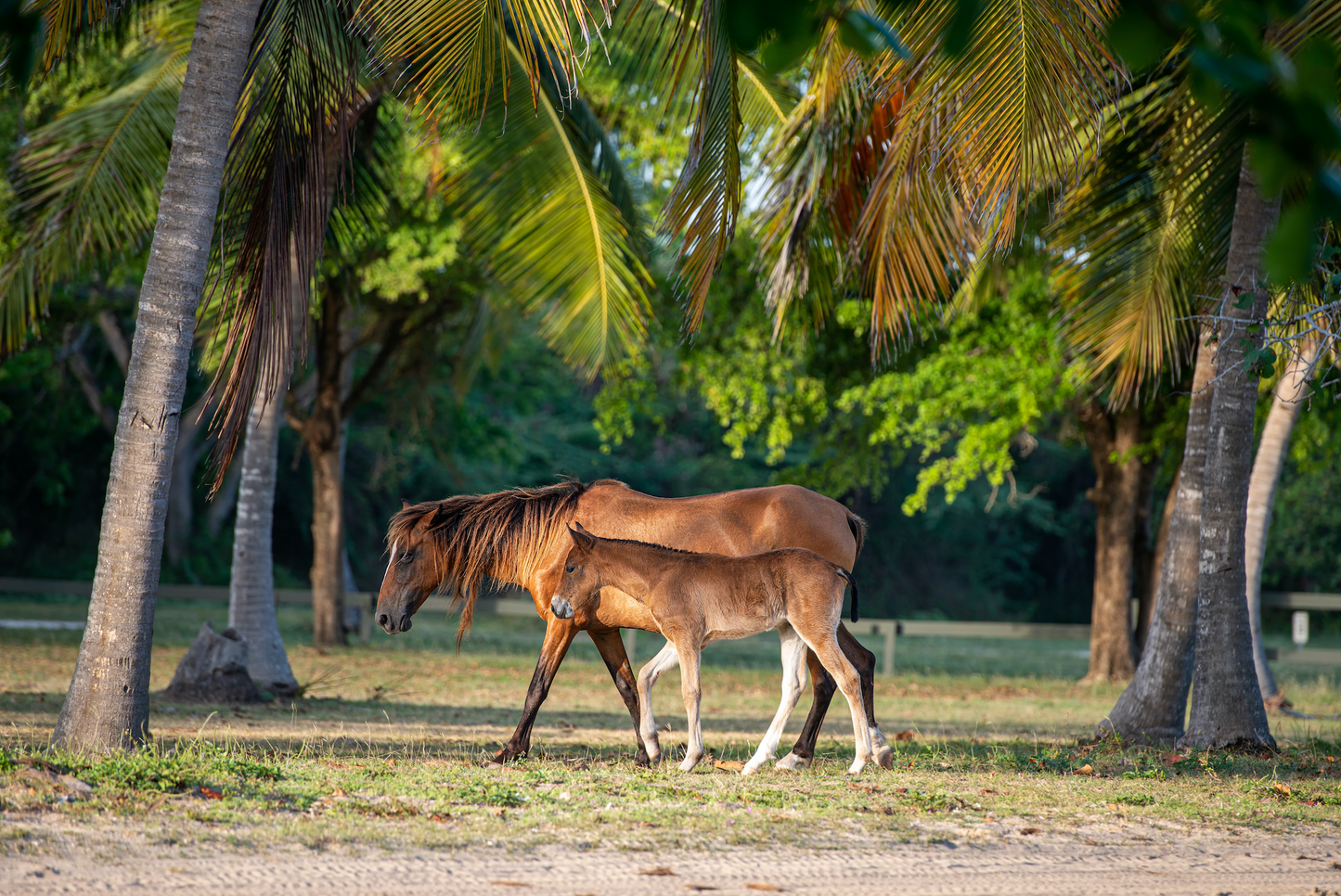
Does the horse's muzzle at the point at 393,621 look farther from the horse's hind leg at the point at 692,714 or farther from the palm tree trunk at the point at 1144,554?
the palm tree trunk at the point at 1144,554

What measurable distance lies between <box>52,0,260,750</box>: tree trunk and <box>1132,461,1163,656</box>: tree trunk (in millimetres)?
14547

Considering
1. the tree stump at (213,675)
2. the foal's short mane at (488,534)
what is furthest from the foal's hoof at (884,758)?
the tree stump at (213,675)

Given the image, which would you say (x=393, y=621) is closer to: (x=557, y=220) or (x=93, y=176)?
(x=557, y=220)

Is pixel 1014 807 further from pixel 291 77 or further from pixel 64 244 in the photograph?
pixel 64 244

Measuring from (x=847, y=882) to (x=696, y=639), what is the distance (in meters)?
2.46

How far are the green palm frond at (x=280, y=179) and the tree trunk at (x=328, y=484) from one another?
9633 mm

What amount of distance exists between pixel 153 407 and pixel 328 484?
11905 mm

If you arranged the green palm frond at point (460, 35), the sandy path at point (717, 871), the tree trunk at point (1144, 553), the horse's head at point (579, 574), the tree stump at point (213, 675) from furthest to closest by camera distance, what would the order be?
the tree trunk at point (1144, 553), the tree stump at point (213, 675), the green palm frond at point (460, 35), the horse's head at point (579, 574), the sandy path at point (717, 871)

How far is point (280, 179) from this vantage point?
24.7 feet

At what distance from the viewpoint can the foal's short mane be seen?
7754 mm

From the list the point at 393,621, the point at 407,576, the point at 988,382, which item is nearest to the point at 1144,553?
the point at 988,382

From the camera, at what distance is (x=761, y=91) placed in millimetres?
11500

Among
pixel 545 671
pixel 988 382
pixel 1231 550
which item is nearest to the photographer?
pixel 545 671

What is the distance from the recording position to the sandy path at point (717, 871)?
407 centimetres
